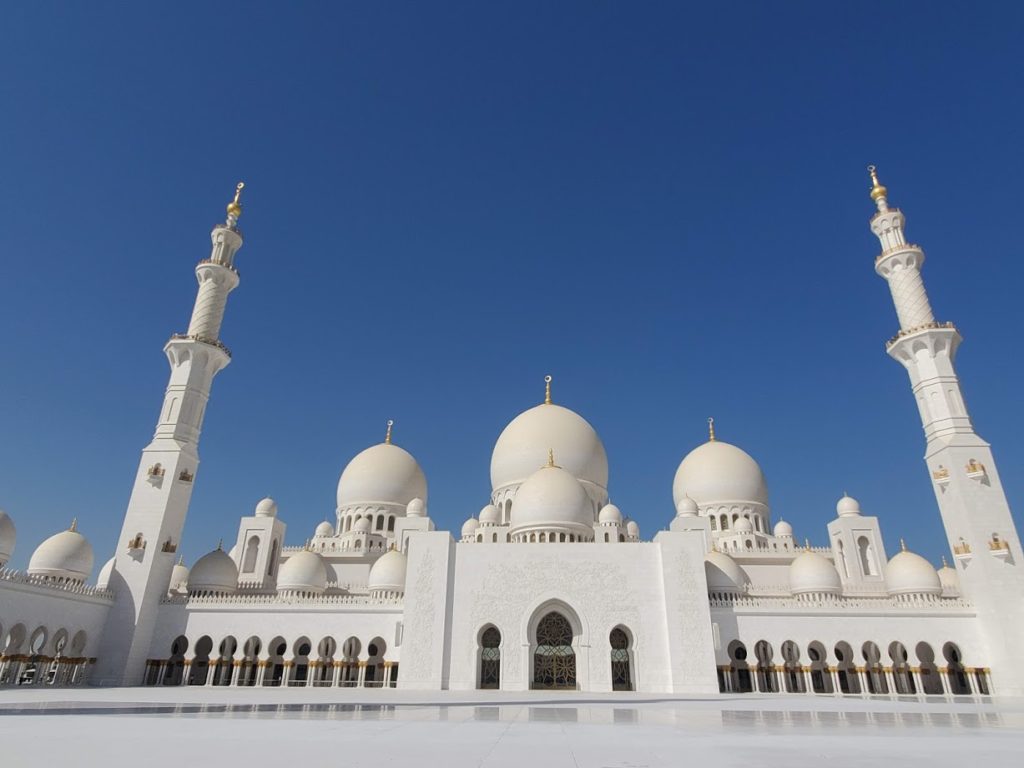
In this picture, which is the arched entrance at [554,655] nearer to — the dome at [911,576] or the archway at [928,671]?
the archway at [928,671]

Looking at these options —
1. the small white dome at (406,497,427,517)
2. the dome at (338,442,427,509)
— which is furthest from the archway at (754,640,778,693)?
the dome at (338,442,427,509)

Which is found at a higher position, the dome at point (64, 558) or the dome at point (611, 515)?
the dome at point (611, 515)

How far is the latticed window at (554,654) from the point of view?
2045 centimetres

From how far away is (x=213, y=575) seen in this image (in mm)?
24125

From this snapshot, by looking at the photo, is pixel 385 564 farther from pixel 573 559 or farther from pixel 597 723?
pixel 597 723

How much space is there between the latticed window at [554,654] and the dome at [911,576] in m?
13.1

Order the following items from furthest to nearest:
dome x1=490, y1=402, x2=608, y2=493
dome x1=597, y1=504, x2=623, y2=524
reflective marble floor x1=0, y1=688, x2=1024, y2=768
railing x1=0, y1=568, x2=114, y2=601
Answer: dome x1=490, y1=402, x2=608, y2=493 < dome x1=597, y1=504, x2=623, y2=524 < railing x1=0, y1=568, x2=114, y2=601 < reflective marble floor x1=0, y1=688, x2=1024, y2=768

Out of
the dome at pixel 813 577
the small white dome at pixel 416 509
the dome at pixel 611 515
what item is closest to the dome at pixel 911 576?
the dome at pixel 813 577

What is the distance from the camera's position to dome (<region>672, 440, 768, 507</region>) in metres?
31.2

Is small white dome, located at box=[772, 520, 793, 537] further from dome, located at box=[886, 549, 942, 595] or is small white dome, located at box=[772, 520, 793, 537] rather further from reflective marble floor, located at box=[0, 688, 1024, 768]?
reflective marble floor, located at box=[0, 688, 1024, 768]

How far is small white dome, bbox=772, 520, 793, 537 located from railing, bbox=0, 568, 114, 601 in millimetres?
28918

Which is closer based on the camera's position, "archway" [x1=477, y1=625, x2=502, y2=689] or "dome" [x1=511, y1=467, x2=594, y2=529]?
"archway" [x1=477, y1=625, x2=502, y2=689]

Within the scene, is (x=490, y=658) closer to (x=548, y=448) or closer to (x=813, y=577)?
(x=548, y=448)

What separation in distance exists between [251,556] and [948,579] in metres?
31.8
